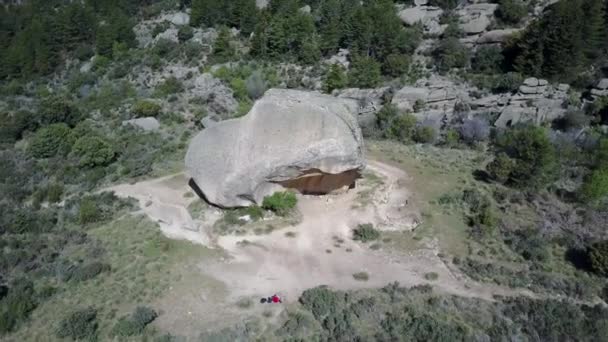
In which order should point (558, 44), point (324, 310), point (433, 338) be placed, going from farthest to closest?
1. point (558, 44)
2. point (324, 310)
3. point (433, 338)

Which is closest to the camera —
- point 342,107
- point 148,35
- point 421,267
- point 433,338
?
point 433,338

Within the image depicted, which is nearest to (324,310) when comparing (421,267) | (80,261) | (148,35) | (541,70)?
(421,267)

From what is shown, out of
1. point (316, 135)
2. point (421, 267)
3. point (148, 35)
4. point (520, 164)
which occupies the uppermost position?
point (148, 35)

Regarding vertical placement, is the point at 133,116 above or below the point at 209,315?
above

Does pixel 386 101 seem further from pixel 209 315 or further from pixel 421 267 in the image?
pixel 209 315

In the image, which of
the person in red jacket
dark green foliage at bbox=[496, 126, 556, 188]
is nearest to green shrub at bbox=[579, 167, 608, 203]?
dark green foliage at bbox=[496, 126, 556, 188]

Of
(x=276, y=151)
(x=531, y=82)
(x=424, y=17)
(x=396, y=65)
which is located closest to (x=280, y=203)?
(x=276, y=151)
